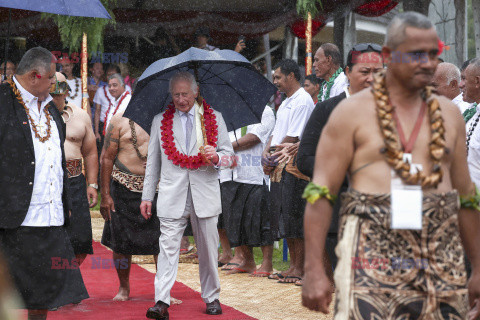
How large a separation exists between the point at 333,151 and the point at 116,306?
4878mm

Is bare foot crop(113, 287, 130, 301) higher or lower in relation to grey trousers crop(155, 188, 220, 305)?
lower

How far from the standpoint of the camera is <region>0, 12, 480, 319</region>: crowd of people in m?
3.45

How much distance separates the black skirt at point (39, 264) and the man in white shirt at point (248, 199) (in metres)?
4.28

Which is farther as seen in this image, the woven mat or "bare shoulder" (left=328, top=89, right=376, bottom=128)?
the woven mat

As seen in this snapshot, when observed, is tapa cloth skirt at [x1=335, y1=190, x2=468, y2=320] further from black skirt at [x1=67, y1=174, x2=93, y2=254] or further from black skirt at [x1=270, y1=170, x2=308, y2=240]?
black skirt at [x1=270, y1=170, x2=308, y2=240]

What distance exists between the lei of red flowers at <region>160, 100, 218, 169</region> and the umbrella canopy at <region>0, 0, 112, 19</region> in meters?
1.11

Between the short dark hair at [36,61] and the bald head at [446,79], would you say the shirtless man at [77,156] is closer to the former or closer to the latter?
the short dark hair at [36,61]

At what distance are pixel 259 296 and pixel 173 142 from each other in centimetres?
212

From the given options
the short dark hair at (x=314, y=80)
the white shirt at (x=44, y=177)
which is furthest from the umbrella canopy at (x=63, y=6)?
the short dark hair at (x=314, y=80)

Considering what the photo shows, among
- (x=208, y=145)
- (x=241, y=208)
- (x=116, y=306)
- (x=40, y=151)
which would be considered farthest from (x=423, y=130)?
(x=241, y=208)

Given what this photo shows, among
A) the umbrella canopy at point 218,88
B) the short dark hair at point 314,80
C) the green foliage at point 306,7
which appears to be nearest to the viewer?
the umbrella canopy at point 218,88

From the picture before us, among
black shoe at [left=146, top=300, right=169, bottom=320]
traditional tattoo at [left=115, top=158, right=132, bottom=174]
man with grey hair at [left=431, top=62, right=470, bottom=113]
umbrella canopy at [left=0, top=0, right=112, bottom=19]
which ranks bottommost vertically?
black shoe at [left=146, top=300, right=169, bottom=320]

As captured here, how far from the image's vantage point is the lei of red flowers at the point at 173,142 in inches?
290

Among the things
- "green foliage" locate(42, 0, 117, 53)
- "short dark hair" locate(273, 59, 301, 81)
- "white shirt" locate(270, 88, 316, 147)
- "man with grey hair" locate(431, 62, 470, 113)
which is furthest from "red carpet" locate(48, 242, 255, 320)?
"green foliage" locate(42, 0, 117, 53)
